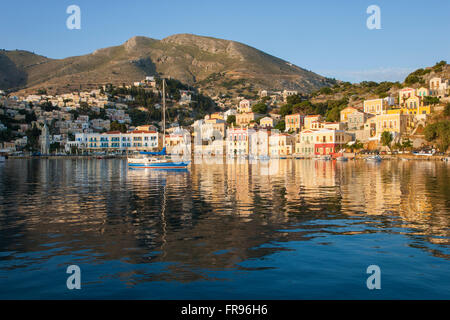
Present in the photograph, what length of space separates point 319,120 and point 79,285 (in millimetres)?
111243

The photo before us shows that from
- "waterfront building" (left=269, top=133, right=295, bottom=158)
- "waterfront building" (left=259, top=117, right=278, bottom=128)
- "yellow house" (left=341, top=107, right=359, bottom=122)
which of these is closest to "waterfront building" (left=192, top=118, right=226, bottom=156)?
"waterfront building" (left=259, top=117, right=278, bottom=128)

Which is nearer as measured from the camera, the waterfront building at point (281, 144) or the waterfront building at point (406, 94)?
the waterfront building at point (406, 94)

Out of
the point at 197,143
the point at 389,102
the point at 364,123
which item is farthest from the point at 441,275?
the point at 197,143

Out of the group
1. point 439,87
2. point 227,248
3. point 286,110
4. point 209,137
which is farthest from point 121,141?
point 227,248

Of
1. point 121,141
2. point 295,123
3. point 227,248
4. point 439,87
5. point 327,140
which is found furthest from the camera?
point 121,141

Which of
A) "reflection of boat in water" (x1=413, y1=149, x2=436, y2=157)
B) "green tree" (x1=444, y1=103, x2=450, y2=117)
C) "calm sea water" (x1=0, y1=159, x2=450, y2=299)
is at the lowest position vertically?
"calm sea water" (x1=0, y1=159, x2=450, y2=299)

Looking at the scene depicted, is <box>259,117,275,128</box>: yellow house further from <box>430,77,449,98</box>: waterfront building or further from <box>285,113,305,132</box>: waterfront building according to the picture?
<box>430,77,449,98</box>: waterfront building

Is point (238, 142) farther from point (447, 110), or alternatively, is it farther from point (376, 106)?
point (447, 110)

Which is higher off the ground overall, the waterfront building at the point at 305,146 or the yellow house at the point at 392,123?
the yellow house at the point at 392,123

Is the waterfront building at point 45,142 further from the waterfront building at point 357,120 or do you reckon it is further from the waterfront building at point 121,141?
the waterfront building at point 357,120

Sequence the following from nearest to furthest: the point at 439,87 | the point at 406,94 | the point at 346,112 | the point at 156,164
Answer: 1. the point at 156,164
2. the point at 439,87
3. the point at 406,94
4. the point at 346,112

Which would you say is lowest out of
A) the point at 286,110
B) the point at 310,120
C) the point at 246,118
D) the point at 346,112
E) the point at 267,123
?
the point at 310,120

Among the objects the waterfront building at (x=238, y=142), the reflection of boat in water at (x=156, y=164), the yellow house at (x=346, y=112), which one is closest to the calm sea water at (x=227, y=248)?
the reflection of boat in water at (x=156, y=164)
